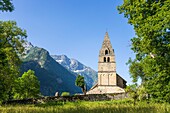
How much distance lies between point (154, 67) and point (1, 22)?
23477 millimetres

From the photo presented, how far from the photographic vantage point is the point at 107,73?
342 feet

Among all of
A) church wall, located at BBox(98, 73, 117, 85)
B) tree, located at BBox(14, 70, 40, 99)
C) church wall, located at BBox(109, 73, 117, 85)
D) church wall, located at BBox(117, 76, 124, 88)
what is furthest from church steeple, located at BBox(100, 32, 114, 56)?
tree, located at BBox(14, 70, 40, 99)

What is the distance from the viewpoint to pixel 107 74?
341 feet

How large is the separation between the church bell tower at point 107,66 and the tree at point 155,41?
269ft

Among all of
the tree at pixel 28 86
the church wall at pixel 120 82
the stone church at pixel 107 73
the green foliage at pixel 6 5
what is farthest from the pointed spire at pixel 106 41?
the green foliage at pixel 6 5

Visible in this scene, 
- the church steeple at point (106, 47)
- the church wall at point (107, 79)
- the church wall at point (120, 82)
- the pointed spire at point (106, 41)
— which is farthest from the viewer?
the church wall at point (120, 82)

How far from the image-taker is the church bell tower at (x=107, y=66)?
337 ft

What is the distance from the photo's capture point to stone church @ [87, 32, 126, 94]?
102 metres

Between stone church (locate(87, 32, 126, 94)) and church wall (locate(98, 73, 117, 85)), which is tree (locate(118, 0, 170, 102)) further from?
church wall (locate(98, 73, 117, 85))

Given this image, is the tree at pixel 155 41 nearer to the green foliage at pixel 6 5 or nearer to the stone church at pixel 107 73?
the green foliage at pixel 6 5

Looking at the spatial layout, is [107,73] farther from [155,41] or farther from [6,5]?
[6,5]

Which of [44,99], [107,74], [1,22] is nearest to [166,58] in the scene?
[1,22]

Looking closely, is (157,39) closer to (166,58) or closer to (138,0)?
(166,58)

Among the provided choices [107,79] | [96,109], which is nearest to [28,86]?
[96,109]
